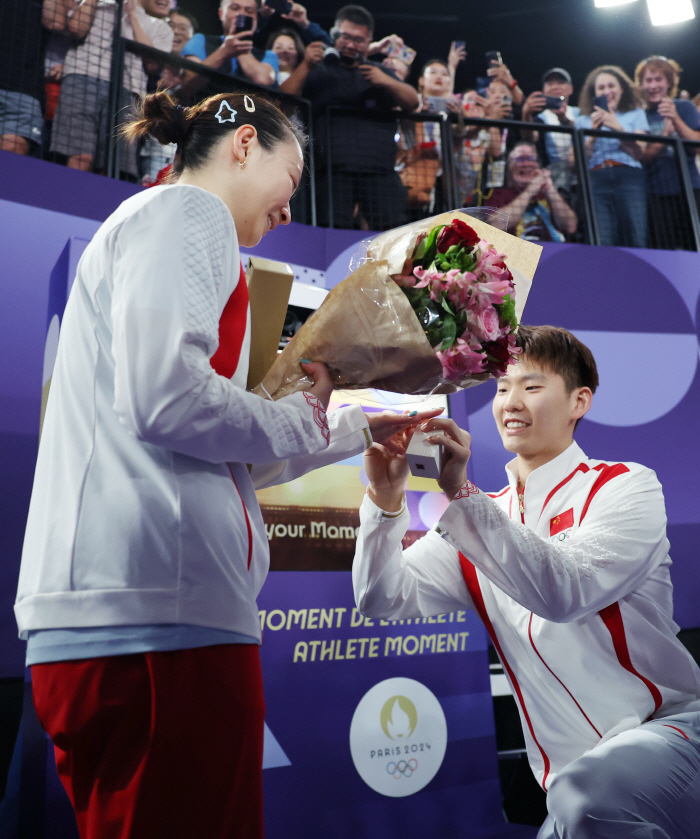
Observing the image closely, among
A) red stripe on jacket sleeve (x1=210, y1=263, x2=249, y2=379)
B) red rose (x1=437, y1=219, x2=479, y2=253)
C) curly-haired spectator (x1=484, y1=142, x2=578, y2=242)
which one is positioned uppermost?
curly-haired spectator (x1=484, y1=142, x2=578, y2=242)

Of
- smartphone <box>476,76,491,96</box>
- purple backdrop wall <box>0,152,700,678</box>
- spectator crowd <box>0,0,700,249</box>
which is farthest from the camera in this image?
smartphone <box>476,76,491,96</box>

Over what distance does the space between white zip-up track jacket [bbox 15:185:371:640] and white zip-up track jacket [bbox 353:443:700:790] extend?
0.84 meters

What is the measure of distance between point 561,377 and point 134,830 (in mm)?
1896

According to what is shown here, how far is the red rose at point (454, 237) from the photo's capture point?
141 cm

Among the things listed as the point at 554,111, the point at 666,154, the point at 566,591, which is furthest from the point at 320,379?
the point at 554,111

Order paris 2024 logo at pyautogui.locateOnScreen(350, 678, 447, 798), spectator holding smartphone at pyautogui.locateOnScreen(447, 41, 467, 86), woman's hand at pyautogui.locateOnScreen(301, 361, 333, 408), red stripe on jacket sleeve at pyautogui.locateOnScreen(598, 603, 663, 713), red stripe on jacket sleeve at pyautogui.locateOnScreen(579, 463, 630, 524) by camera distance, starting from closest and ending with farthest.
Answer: woman's hand at pyautogui.locateOnScreen(301, 361, 333, 408), red stripe on jacket sleeve at pyautogui.locateOnScreen(598, 603, 663, 713), red stripe on jacket sleeve at pyautogui.locateOnScreen(579, 463, 630, 524), paris 2024 logo at pyautogui.locateOnScreen(350, 678, 447, 798), spectator holding smartphone at pyautogui.locateOnScreen(447, 41, 467, 86)

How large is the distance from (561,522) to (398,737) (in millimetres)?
1661

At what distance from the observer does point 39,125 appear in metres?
3.55

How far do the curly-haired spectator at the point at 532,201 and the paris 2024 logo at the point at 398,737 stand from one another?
3252 millimetres

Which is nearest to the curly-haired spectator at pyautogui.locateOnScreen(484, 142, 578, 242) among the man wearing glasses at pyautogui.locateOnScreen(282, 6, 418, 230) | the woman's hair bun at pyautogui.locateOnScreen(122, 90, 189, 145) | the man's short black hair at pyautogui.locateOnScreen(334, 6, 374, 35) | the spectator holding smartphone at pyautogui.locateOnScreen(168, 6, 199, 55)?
the man wearing glasses at pyautogui.locateOnScreen(282, 6, 418, 230)

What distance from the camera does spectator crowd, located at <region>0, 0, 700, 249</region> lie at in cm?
377

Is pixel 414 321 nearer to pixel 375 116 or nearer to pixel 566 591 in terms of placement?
pixel 566 591

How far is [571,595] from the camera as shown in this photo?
1.78m

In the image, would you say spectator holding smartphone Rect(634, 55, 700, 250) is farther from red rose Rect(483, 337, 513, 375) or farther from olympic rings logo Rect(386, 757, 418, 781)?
red rose Rect(483, 337, 513, 375)
